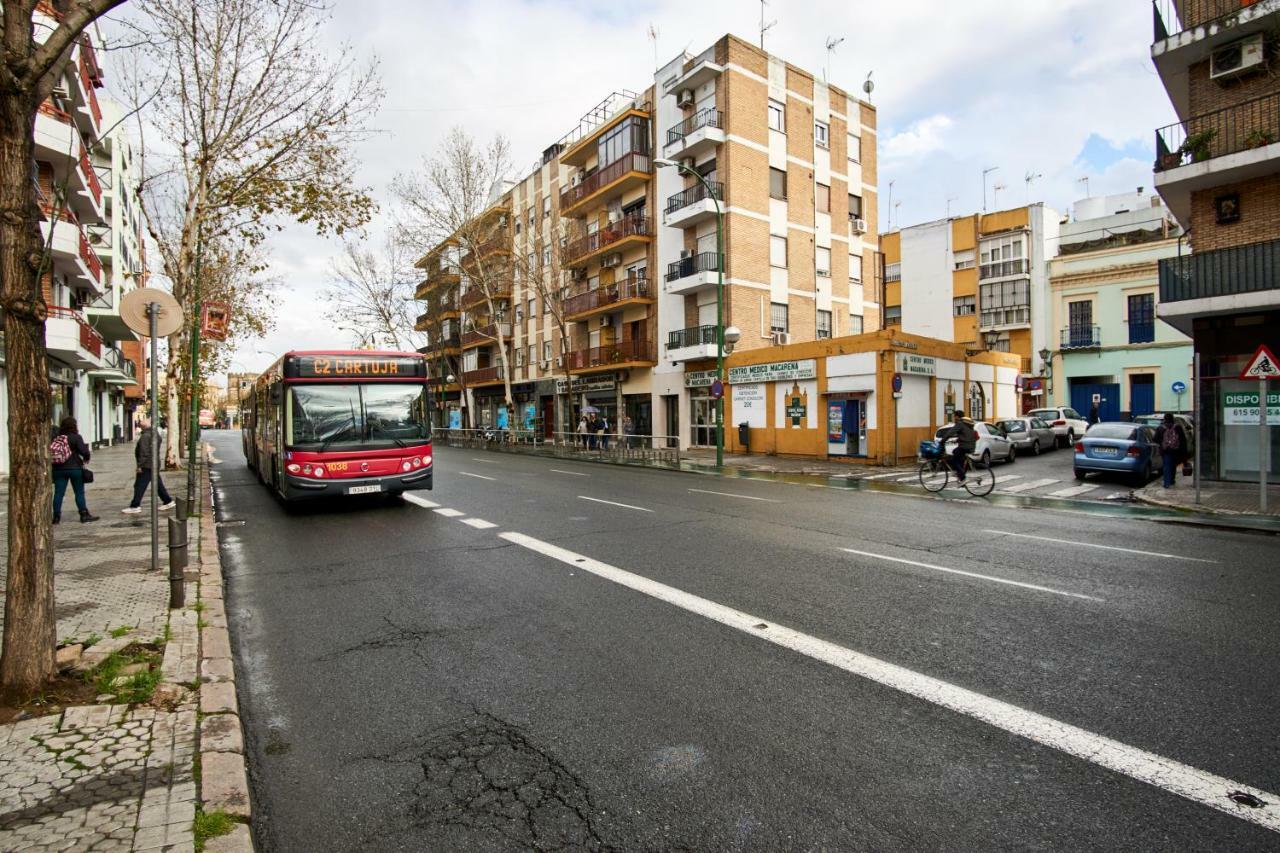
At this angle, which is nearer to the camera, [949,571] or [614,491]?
[949,571]

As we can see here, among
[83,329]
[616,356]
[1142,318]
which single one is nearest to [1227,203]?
[1142,318]

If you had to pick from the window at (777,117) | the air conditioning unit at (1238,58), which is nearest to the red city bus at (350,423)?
the air conditioning unit at (1238,58)

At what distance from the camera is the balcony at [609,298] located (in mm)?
32625

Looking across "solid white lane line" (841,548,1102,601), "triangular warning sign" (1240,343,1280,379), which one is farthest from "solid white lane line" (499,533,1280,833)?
"triangular warning sign" (1240,343,1280,379)

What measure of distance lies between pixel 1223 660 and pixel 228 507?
1424 cm

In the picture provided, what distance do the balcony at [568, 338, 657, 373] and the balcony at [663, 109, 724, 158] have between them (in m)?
8.72

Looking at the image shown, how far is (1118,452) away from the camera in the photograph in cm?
1652

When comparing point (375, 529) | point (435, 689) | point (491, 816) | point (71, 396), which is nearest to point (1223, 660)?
point (491, 816)

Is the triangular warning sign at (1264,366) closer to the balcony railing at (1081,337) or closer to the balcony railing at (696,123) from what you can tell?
the balcony railing at (696,123)

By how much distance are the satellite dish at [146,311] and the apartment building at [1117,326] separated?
118ft

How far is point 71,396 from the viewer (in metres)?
29.1

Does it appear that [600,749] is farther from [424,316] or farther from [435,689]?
[424,316]

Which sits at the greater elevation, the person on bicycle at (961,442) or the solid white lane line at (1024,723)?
the person on bicycle at (961,442)

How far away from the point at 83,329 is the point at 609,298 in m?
20.9
